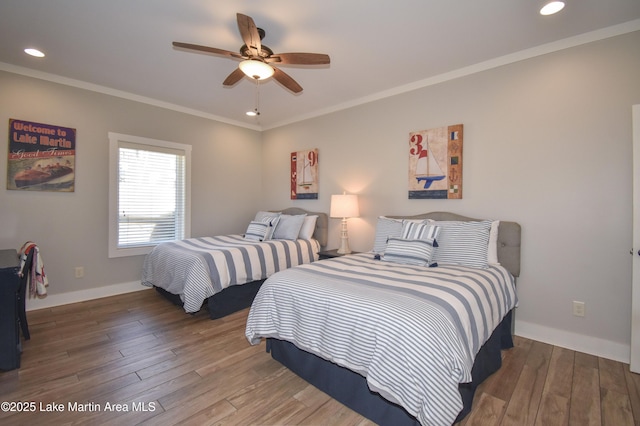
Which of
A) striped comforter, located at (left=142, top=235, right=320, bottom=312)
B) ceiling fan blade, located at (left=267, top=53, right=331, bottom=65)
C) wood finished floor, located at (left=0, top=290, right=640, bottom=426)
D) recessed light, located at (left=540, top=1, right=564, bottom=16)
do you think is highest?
recessed light, located at (left=540, top=1, right=564, bottom=16)

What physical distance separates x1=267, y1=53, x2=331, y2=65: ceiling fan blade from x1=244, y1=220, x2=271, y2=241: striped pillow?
2.25 meters

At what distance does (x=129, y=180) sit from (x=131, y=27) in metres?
2.16

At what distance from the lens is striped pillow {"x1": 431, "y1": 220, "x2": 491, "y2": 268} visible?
2.55 metres

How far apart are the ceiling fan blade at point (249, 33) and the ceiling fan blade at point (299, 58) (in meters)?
0.15

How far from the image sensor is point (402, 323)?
4.85ft

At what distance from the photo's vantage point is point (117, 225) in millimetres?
3908

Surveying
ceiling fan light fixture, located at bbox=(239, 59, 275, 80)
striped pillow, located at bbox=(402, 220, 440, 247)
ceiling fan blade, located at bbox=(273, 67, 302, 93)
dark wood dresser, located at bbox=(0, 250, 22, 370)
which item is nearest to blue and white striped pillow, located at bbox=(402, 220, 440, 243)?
striped pillow, located at bbox=(402, 220, 440, 247)

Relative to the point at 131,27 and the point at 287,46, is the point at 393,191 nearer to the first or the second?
the point at 287,46

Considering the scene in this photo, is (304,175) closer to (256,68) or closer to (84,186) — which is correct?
(256,68)

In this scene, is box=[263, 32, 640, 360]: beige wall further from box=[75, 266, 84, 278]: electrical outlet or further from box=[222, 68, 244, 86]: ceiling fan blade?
box=[75, 266, 84, 278]: electrical outlet

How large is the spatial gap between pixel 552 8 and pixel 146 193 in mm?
4715

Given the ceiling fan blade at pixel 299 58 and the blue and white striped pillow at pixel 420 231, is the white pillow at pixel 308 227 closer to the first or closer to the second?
the blue and white striped pillow at pixel 420 231

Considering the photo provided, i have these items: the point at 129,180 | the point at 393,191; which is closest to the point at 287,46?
the point at 393,191

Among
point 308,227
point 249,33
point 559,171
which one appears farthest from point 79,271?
point 559,171
